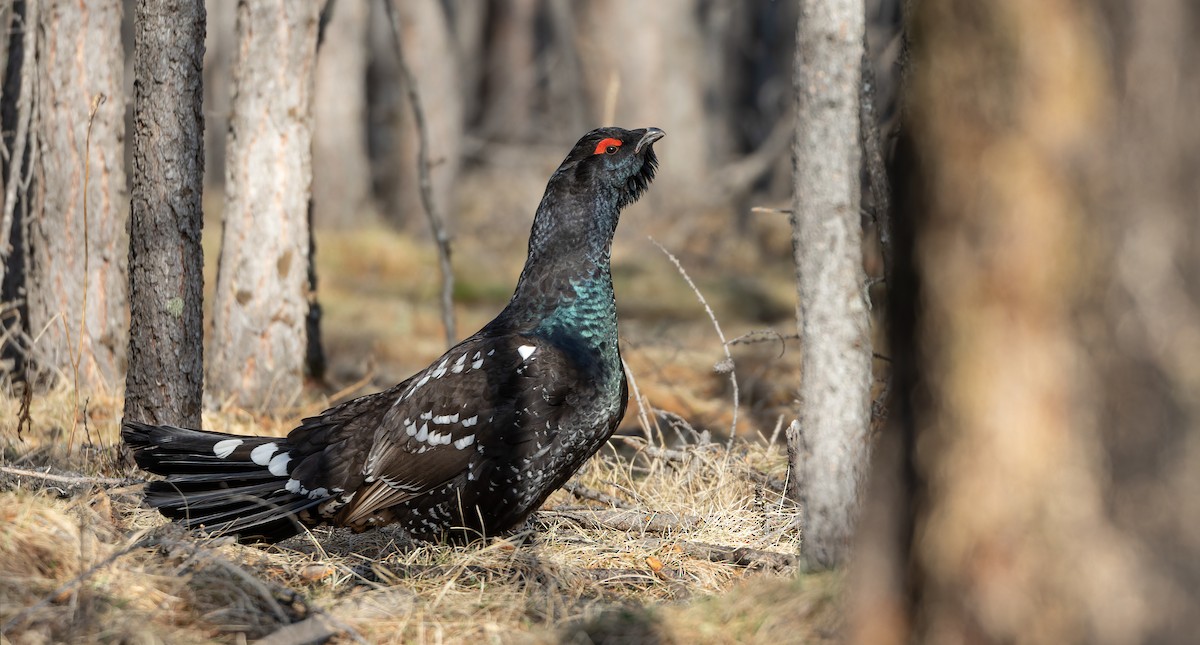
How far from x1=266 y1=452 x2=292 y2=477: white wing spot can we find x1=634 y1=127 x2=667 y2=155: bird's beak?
2045 millimetres

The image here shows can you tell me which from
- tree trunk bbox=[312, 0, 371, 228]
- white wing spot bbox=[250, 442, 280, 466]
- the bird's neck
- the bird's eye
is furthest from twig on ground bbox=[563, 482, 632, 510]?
tree trunk bbox=[312, 0, 371, 228]

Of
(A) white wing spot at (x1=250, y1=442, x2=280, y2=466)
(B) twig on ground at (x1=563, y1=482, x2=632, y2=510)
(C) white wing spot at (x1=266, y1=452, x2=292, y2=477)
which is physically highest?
(A) white wing spot at (x1=250, y1=442, x2=280, y2=466)

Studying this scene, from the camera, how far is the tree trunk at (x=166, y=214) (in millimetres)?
4504

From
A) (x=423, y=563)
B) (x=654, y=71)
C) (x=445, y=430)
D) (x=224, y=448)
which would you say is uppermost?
(x=654, y=71)

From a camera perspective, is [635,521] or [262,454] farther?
[635,521]

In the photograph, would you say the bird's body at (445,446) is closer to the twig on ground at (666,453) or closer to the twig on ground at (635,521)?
the twig on ground at (635,521)

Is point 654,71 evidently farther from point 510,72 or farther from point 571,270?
point 510,72

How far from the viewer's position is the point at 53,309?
6512 millimetres

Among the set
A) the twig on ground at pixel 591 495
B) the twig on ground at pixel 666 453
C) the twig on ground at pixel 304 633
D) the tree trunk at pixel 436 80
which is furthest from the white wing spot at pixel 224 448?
the tree trunk at pixel 436 80

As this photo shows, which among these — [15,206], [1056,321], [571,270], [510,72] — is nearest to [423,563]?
[571,270]

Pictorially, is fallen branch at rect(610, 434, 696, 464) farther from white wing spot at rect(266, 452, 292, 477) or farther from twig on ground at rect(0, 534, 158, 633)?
twig on ground at rect(0, 534, 158, 633)

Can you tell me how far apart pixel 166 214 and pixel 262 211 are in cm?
217

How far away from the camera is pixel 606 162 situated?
16.6 feet

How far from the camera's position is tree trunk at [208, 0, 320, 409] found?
263 inches
